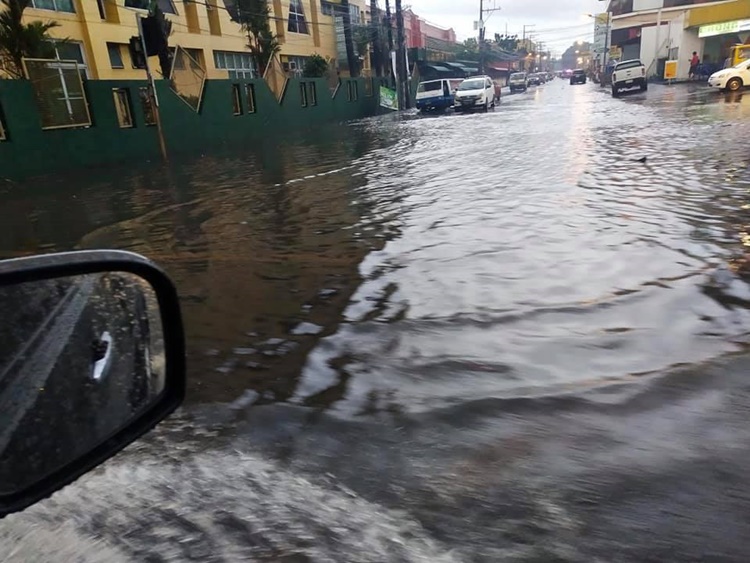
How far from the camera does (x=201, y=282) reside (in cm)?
511

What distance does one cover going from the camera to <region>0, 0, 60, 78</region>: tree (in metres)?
14.4

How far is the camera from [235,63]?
1173 inches

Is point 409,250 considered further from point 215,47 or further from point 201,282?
point 215,47

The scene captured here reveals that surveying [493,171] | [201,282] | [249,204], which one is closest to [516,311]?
[201,282]

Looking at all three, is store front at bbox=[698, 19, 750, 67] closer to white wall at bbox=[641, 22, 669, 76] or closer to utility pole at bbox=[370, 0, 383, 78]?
white wall at bbox=[641, 22, 669, 76]

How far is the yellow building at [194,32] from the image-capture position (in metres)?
20.2

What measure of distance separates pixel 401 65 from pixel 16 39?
88.7 ft

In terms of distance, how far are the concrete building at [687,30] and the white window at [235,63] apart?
33.9 m

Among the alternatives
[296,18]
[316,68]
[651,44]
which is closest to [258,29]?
[316,68]

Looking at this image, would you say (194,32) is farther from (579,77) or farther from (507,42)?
(507,42)

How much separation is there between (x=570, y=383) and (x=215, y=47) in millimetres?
28634

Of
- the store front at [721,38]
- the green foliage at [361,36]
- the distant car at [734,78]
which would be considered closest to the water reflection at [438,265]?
the distant car at [734,78]

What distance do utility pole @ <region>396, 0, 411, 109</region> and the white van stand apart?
Result: 5.79 meters

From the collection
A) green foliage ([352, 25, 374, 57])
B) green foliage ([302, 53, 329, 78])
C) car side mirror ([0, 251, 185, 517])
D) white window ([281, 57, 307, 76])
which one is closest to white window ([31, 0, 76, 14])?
green foliage ([302, 53, 329, 78])
